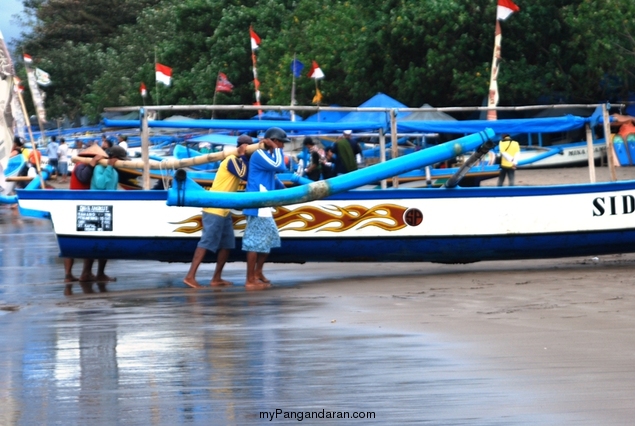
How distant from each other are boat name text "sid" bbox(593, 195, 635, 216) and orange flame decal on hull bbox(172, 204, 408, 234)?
2057mm

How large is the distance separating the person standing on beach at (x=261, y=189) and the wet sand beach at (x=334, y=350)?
41 centimetres

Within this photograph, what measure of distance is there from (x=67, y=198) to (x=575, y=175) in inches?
769

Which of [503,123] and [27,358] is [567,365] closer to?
[27,358]

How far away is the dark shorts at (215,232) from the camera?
418 inches

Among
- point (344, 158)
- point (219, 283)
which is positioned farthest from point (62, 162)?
point (219, 283)

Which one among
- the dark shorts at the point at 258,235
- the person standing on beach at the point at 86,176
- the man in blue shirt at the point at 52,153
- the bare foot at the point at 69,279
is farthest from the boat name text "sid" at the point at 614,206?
the man in blue shirt at the point at 52,153

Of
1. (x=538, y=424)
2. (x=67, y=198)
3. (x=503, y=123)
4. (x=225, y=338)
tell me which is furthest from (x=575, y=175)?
(x=538, y=424)

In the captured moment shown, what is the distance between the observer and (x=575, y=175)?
92.2ft

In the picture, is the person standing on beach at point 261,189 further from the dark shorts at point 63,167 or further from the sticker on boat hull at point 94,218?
the dark shorts at point 63,167

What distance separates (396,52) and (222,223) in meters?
23.6

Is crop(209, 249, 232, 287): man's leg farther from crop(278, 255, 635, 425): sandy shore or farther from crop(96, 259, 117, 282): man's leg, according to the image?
crop(96, 259, 117, 282): man's leg

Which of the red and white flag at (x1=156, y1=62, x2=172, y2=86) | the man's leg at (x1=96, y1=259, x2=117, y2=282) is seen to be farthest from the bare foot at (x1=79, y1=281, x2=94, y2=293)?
the red and white flag at (x1=156, y1=62, x2=172, y2=86)

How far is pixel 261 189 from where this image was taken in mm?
10453

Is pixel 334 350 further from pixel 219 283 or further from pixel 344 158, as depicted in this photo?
pixel 344 158
